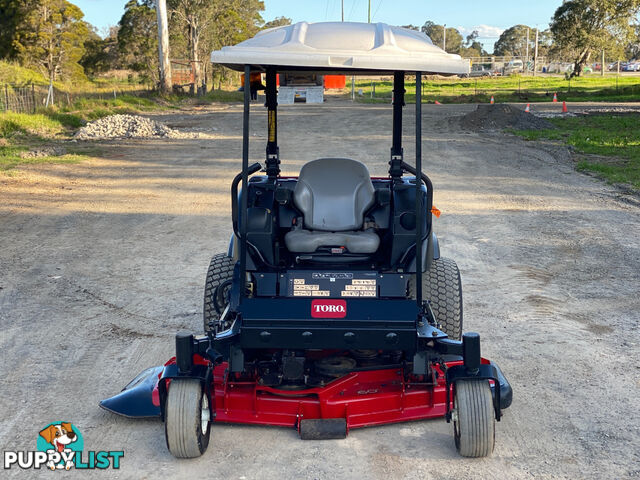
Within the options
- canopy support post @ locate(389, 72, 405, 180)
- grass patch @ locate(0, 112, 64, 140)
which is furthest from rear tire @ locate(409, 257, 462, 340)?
grass patch @ locate(0, 112, 64, 140)

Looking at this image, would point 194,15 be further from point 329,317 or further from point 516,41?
point 516,41

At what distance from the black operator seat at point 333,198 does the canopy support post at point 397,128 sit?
0.37 m

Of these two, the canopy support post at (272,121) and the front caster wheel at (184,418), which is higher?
the canopy support post at (272,121)

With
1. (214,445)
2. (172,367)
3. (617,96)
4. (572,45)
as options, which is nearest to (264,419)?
(214,445)

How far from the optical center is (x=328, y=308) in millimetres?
4488

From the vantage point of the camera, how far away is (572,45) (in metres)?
62.0

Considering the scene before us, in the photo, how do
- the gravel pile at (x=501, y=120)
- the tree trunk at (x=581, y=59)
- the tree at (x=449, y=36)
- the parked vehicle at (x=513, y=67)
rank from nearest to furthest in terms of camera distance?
the gravel pile at (x=501, y=120) → the tree trunk at (x=581, y=59) → the parked vehicle at (x=513, y=67) → the tree at (x=449, y=36)

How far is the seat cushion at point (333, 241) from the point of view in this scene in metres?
4.89

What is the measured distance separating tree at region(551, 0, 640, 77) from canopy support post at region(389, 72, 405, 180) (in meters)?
58.3

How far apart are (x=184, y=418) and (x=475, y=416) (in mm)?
1594

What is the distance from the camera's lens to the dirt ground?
4.45 m

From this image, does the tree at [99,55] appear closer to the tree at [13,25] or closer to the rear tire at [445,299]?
the tree at [13,25]

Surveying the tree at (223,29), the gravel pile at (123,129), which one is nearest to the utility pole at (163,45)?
the tree at (223,29)

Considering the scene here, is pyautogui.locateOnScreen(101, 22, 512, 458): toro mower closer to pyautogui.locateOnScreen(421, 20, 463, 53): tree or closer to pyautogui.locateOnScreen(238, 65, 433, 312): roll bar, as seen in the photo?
pyautogui.locateOnScreen(238, 65, 433, 312): roll bar
